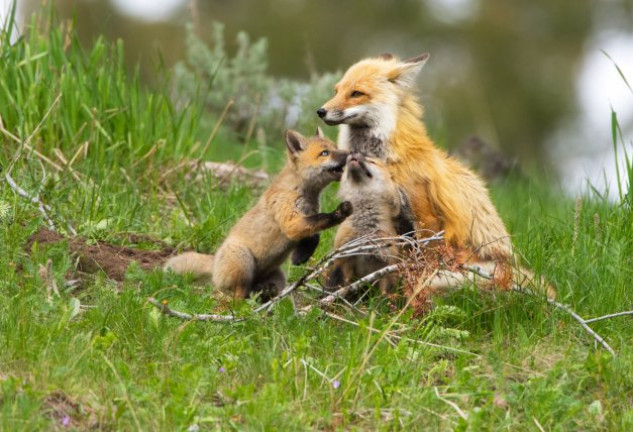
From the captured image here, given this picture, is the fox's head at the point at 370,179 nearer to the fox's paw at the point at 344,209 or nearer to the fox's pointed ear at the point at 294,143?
the fox's paw at the point at 344,209

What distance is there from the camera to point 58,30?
→ 8469 mm

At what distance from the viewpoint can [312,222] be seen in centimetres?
592

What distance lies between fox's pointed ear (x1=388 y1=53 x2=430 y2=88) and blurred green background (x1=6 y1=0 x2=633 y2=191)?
14898 mm

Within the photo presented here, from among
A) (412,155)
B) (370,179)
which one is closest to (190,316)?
(370,179)

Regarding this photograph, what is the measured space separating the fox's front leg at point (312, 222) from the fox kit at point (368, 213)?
8.9 inches

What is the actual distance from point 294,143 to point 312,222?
0.78 meters

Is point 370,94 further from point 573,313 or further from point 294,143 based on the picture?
point 573,313

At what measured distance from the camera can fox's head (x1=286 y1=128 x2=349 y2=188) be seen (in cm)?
618

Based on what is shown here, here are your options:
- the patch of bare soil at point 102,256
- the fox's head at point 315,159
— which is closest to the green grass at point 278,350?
the patch of bare soil at point 102,256

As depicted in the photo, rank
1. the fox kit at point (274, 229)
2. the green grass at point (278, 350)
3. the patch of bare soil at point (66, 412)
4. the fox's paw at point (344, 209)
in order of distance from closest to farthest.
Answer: the patch of bare soil at point (66, 412)
the green grass at point (278, 350)
the fox's paw at point (344, 209)
the fox kit at point (274, 229)

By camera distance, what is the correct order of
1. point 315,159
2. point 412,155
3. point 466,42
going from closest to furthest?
point 412,155 → point 315,159 → point 466,42

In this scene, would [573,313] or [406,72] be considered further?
[406,72]

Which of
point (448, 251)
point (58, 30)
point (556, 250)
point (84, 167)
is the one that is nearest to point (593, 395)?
point (448, 251)

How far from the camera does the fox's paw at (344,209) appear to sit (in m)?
5.76
